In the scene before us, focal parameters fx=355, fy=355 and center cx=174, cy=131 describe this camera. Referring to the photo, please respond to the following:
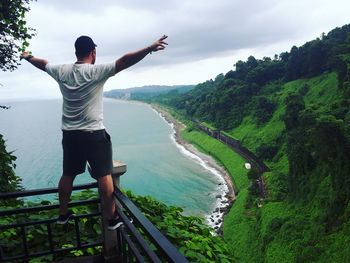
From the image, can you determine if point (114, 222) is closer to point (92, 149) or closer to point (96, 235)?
point (92, 149)

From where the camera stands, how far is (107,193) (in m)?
3.77

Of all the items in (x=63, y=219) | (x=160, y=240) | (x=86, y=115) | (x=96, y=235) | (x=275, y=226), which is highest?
(x=86, y=115)

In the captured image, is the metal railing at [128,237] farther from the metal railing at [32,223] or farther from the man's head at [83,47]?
the man's head at [83,47]

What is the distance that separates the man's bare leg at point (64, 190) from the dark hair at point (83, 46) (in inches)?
52.2

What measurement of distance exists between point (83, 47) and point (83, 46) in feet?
0.04

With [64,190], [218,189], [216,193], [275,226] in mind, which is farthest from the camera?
[218,189]

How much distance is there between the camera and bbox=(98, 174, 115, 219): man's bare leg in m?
3.72

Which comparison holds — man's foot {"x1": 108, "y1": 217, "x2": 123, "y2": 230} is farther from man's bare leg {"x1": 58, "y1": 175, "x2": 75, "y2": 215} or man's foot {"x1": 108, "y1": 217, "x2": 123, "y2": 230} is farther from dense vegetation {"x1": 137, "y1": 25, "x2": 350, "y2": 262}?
dense vegetation {"x1": 137, "y1": 25, "x2": 350, "y2": 262}

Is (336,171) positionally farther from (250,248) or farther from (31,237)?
(31,237)

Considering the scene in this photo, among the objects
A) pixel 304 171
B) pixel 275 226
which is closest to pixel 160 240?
pixel 275 226

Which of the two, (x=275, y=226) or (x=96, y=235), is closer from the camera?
(x=96, y=235)

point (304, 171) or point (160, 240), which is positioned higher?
point (160, 240)

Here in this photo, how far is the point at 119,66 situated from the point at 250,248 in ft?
106

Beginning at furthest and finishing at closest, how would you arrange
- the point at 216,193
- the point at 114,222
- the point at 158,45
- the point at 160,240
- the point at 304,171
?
1. the point at 216,193
2. the point at 304,171
3. the point at 114,222
4. the point at 158,45
5. the point at 160,240
